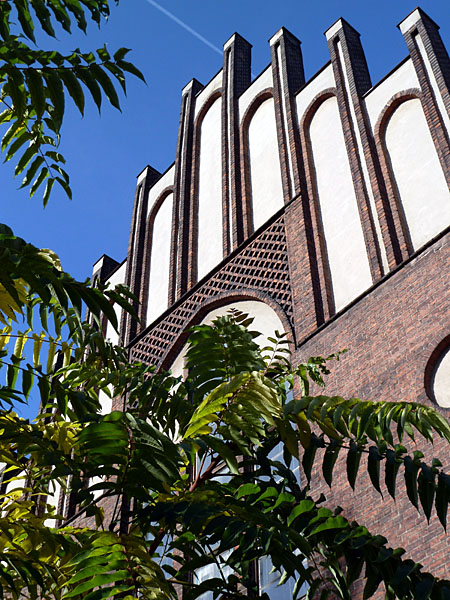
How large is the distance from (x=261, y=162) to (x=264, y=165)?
0.12 meters

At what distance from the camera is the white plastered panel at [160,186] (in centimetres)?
1405

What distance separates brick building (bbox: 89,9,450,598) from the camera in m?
7.38

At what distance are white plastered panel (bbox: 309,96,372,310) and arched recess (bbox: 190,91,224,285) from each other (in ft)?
6.67

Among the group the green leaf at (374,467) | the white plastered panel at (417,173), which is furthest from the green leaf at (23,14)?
the white plastered panel at (417,173)

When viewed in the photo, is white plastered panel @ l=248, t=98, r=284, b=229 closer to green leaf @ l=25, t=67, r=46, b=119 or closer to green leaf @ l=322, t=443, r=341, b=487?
green leaf @ l=322, t=443, r=341, b=487

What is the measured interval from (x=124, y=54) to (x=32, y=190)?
2.57 feet

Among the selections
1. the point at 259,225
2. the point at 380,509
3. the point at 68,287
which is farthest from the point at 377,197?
the point at 68,287

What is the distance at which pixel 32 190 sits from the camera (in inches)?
136

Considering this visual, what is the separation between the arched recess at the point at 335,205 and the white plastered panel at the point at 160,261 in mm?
3324

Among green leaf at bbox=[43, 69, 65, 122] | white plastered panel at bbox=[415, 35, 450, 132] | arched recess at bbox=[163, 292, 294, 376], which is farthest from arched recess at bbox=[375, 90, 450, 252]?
green leaf at bbox=[43, 69, 65, 122]

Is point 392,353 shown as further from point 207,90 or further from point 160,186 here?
point 207,90

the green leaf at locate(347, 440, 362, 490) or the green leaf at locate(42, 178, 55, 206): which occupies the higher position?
the green leaf at locate(42, 178, 55, 206)

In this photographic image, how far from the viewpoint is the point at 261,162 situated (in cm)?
1167

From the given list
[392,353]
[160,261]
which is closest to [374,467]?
[392,353]
